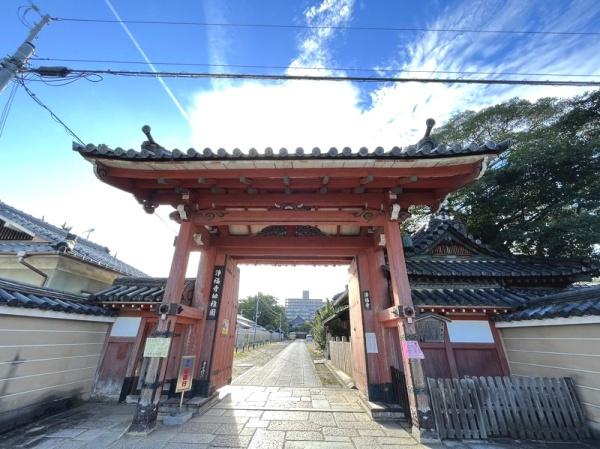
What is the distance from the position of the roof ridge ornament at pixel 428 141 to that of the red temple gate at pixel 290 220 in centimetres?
3

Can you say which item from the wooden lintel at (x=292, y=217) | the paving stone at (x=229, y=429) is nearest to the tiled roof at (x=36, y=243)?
the wooden lintel at (x=292, y=217)

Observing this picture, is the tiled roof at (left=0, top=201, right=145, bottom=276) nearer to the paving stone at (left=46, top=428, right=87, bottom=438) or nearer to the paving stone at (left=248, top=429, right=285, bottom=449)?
the paving stone at (left=46, top=428, right=87, bottom=438)

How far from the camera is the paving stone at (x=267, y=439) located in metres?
4.26

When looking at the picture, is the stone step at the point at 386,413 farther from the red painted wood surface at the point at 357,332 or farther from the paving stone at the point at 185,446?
the paving stone at the point at 185,446

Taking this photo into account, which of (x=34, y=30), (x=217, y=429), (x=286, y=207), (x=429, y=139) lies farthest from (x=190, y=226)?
(x=34, y=30)

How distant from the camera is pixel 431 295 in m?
7.35

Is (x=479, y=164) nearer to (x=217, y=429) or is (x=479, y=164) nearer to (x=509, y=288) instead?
(x=509, y=288)

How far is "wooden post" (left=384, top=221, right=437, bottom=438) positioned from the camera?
453 centimetres

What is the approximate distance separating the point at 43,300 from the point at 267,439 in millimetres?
5769

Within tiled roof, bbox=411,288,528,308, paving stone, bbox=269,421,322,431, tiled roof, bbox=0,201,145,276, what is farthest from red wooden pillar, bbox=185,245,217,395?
tiled roof, bbox=411,288,528,308

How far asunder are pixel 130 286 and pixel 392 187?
9.05 metres

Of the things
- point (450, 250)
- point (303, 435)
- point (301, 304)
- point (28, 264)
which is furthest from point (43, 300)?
point (301, 304)

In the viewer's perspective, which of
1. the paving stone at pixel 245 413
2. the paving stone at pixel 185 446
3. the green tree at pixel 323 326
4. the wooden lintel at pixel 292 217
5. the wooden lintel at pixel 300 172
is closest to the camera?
the paving stone at pixel 185 446

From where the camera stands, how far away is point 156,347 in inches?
187
